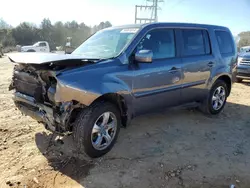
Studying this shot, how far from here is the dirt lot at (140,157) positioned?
10.7 ft

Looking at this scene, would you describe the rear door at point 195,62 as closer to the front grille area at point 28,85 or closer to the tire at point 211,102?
the tire at point 211,102

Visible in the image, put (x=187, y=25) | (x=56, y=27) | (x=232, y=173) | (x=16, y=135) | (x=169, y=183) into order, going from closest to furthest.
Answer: (x=169, y=183) < (x=232, y=173) < (x=16, y=135) < (x=187, y=25) < (x=56, y=27)

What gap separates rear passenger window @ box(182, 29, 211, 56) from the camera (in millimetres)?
4914

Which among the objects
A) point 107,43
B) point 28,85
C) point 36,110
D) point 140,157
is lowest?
point 140,157

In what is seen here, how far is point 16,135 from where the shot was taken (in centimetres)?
444

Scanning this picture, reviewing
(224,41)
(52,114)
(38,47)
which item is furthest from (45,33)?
(52,114)

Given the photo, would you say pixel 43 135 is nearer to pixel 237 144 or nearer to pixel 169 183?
pixel 169 183

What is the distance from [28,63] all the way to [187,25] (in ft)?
10.1

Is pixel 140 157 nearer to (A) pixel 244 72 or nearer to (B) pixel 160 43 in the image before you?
(B) pixel 160 43

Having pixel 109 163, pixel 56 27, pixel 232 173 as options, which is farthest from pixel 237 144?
pixel 56 27

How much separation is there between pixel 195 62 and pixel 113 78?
2.03 metres

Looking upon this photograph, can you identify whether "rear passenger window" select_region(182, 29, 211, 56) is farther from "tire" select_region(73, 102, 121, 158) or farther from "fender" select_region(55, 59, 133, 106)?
"tire" select_region(73, 102, 121, 158)

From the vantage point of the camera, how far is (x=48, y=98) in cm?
348

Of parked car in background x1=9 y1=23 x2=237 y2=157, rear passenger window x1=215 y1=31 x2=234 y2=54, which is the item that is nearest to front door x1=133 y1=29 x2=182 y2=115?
parked car in background x1=9 y1=23 x2=237 y2=157
